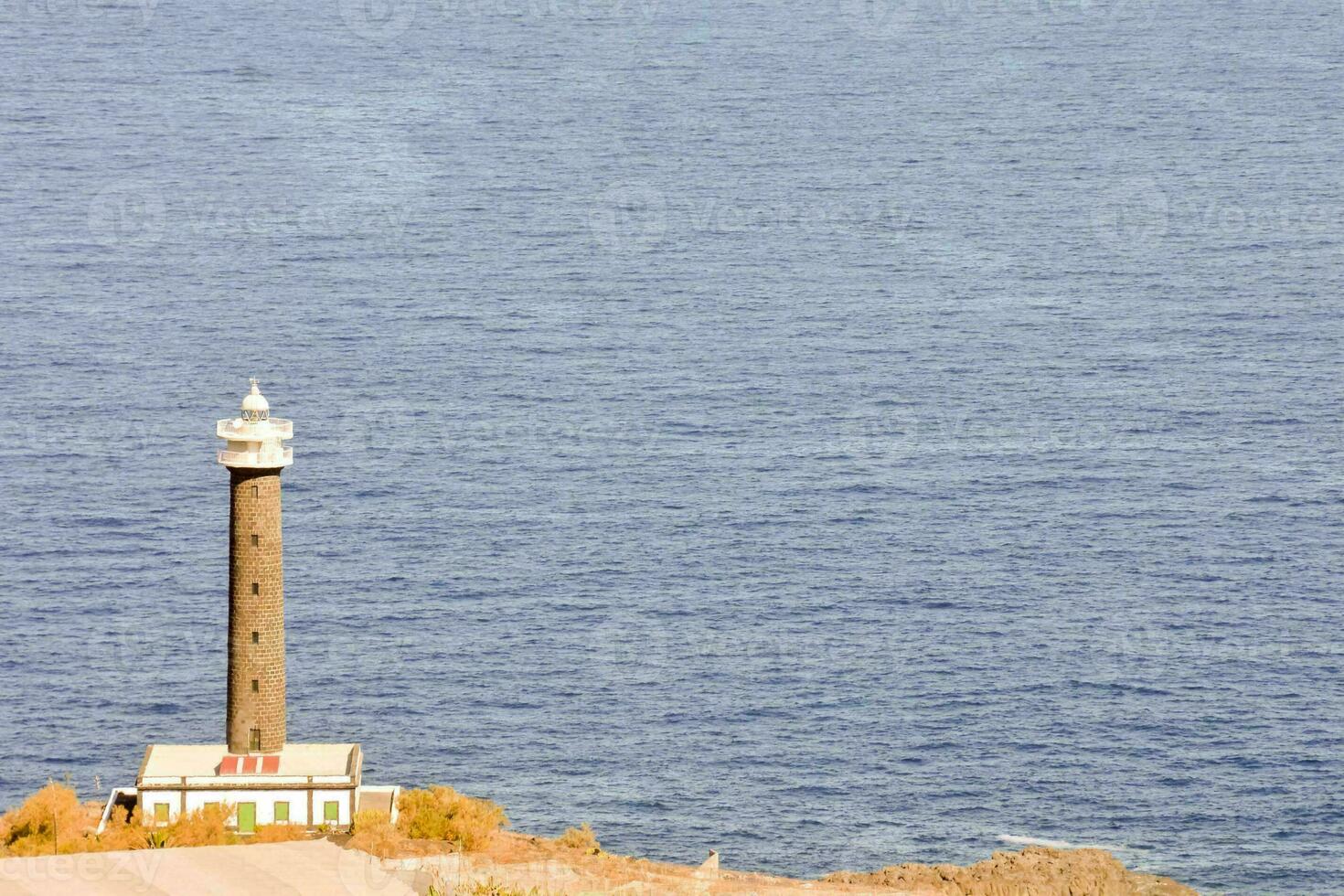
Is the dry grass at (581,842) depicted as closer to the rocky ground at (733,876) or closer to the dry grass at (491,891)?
A: the rocky ground at (733,876)

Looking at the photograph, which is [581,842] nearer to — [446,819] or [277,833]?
[446,819]

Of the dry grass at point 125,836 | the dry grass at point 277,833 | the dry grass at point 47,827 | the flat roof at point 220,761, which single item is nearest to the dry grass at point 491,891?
the dry grass at point 277,833

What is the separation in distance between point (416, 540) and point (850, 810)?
6738 centimetres

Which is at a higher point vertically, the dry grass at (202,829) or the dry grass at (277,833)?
the dry grass at (202,829)

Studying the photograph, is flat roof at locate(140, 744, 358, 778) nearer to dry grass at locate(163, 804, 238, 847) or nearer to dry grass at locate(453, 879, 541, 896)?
dry grass at locate(163, 804, 238, 847)

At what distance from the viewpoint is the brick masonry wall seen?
93.8m

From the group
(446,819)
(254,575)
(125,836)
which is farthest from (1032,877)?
(125,836)

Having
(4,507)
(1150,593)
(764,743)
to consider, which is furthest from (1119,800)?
(4,507)

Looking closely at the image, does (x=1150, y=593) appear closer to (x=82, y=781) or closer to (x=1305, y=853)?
(x=1305, y=853)

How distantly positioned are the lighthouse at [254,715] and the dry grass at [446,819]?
4.16 ft

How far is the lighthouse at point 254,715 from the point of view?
93.6m

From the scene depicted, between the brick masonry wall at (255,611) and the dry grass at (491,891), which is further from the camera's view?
the brick masonry wall at (255,611)

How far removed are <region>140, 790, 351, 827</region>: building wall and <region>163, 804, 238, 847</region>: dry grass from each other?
23.3 inches

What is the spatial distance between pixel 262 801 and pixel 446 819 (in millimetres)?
8211
